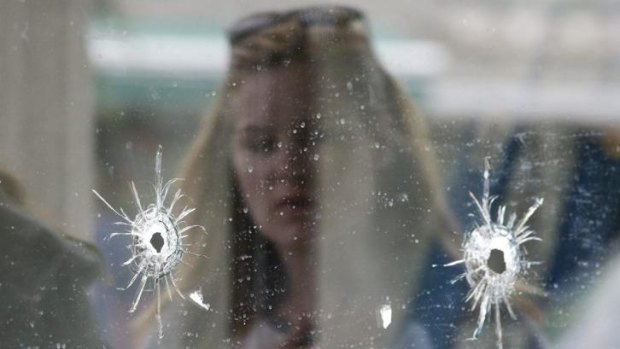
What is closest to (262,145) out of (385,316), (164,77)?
(164,77)

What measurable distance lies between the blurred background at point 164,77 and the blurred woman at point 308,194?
24 mm

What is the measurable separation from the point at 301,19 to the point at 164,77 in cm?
16

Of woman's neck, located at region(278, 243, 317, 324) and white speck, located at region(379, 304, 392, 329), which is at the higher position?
woman's neck, located at region(278, 243, 317, 324)

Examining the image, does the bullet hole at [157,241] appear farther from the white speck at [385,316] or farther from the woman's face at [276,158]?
the white speck at [385,316]

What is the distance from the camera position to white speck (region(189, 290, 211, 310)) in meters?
0.87

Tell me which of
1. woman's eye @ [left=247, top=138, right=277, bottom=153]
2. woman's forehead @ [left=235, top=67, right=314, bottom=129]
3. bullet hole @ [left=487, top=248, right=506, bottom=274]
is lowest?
bullet hole @ [left=487, top=248, right=506, bottom=274]

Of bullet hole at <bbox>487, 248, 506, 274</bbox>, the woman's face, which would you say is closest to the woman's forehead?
the woman's face

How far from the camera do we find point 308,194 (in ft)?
2.89

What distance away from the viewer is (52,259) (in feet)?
2.82

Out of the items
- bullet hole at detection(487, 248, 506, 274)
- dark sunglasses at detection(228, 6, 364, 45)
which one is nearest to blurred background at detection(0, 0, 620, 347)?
dark sunglasses at detection(228, 6, 364, 45)

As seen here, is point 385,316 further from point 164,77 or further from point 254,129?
point 164,77

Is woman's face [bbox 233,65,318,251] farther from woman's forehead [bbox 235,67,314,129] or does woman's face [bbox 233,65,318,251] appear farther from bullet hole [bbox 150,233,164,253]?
bullet hole [bbox 150,233,164,253]

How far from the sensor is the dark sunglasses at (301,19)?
0.87 metres

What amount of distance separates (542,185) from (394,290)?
201 millimetres
